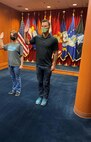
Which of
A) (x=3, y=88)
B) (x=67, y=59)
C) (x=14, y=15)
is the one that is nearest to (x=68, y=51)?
(x=67, y=59)

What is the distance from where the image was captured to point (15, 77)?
2812mm

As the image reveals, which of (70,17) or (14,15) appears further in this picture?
(14,15)

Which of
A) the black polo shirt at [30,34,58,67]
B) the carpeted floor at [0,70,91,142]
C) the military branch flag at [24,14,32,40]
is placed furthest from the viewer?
the military branch flag at [24,14,32,40]

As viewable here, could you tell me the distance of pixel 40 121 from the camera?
6.68 ft

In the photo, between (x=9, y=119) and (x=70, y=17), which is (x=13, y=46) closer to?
(x=9, y=119)

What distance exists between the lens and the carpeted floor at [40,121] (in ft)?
5.61

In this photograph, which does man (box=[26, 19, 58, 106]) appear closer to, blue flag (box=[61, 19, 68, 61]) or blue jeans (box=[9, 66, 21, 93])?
blue jeans (box=[9, 66, 21, 93])

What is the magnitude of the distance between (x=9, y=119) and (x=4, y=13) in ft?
14.2

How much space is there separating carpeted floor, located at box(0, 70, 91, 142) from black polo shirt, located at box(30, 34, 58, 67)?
809 mm

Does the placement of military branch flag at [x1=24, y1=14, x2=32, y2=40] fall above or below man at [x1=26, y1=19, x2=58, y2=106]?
above

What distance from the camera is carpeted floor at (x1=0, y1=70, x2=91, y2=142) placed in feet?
5.61

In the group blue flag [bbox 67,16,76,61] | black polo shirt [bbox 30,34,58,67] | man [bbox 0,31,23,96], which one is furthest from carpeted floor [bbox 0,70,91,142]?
blue flag [bbox 67,16,76,61]

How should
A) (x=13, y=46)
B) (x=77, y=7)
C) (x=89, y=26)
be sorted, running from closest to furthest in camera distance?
(x=89, y=26), (x=13, y=46), (x=77, y=7)

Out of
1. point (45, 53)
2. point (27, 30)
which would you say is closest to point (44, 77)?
point (45, 53)
